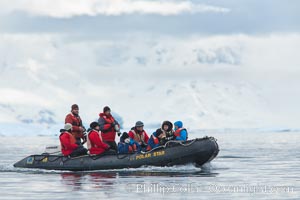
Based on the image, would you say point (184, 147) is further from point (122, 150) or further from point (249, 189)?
point (249, 189)

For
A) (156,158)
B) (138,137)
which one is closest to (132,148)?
(138,137)

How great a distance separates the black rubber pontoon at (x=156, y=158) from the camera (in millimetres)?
30922

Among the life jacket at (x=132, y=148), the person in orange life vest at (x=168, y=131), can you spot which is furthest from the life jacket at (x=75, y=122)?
the person in orange life vest at (x=168, y=131)

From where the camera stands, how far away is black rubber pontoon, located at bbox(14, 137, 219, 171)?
A: 1217 inches

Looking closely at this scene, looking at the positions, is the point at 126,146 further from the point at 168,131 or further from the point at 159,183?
the point at 159,183

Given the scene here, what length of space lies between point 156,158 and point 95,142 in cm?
214

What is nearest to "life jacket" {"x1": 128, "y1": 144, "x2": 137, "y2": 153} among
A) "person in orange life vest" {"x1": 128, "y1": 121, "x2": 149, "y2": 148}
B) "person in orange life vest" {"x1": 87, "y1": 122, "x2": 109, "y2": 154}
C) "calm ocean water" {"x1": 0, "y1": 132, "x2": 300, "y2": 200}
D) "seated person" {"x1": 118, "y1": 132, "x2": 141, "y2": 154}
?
"seated person" {"x1": 118, "y1": 132, "x2": 141, "y2": 154}

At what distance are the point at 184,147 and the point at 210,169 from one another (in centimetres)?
181

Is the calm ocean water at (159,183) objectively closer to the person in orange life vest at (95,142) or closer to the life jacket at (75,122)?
the person in orange life vest at (95,142)

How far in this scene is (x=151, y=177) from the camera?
2845cm

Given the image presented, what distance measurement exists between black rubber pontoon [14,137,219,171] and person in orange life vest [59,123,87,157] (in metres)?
0.20

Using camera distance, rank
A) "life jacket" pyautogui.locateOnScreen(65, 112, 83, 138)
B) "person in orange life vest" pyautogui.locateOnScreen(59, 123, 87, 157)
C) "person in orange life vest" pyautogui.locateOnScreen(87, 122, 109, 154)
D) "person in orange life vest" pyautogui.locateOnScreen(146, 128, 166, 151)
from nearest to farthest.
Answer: "person in orange life vest" pyautogui.locateOnScreen(87, 122, 109, 154) < "person in orange life vest" pyautogui.locateOnScreen(146, 128, 166, 151) < "person in orange life vest" pyautogui.locateOnScreen(59, 123, 87, 157) < "life jacket" pyautogui.locateOnScreen(65, 112, 83, 138)

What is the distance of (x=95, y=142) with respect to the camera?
31.2 metres

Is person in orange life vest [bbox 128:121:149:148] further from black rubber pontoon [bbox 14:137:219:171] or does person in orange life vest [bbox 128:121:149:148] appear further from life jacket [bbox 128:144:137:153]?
black rubber pontoon [bbox 14:137:219:171]
